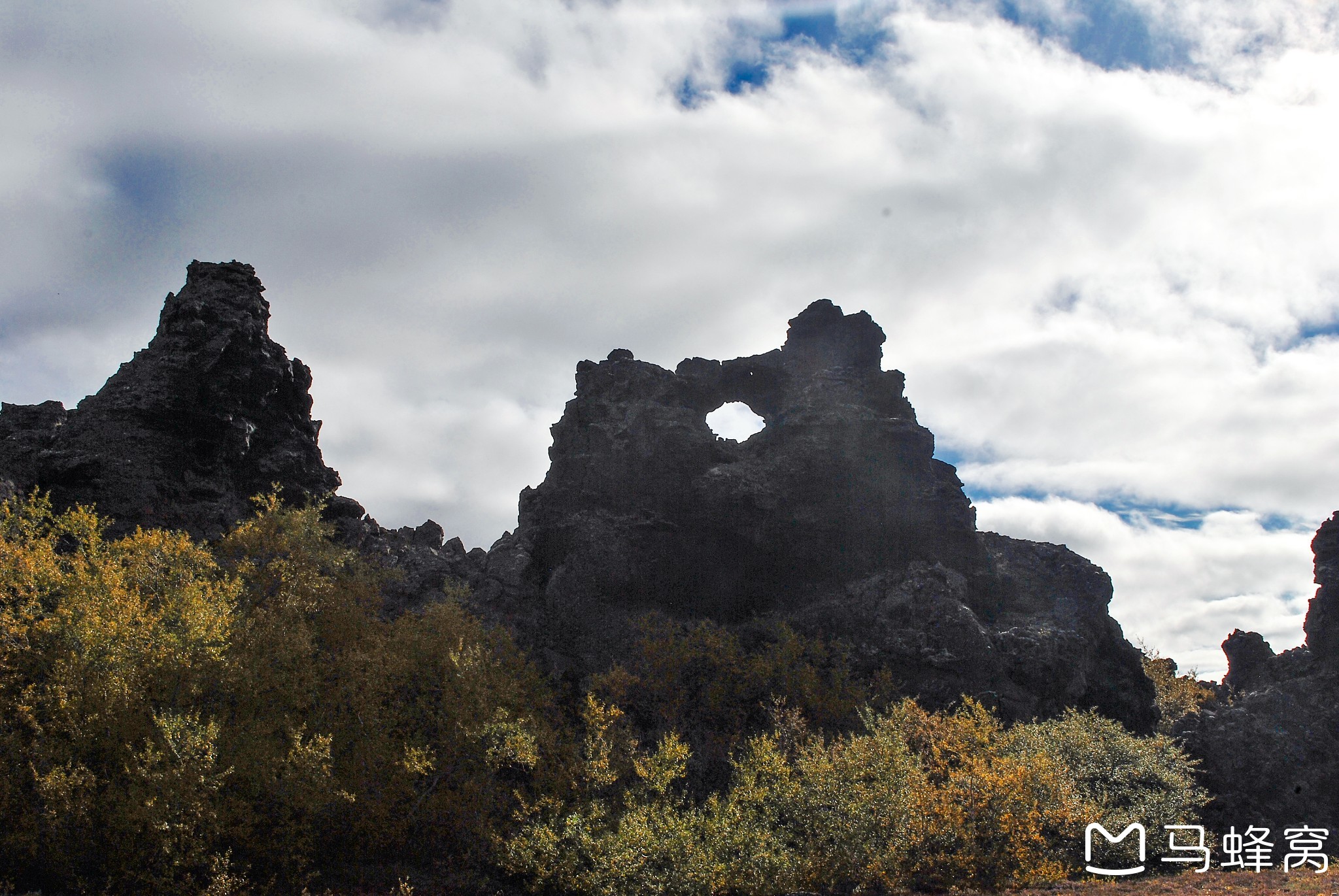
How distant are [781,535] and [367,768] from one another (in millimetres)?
32048

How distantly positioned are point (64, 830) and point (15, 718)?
3123 mm

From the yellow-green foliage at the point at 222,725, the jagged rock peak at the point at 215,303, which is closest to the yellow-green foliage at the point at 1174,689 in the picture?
the yellow-green foliage at the point at 222,725

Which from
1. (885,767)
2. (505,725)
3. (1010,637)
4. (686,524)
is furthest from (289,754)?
(1010,637)

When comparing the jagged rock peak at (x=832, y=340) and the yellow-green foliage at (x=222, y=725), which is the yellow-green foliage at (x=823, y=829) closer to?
the yellow-green foliage at (x=222, y=725)

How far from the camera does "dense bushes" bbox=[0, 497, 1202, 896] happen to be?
21.1 m

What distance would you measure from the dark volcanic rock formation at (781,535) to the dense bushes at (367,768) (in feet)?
42.7

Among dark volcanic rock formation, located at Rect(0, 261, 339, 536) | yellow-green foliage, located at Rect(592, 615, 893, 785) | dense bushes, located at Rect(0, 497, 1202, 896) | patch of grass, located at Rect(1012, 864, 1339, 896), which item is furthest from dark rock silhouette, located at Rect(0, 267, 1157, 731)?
patch of grass, located at Rect(1012, 864, 1339, 896)

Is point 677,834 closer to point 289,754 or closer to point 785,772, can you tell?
point 785,772

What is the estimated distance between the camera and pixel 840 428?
53875mm

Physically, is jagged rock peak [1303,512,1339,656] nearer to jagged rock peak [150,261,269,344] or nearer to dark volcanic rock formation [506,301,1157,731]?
dark volcanic rock formation [506,301,1157,731]

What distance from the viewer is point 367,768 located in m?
26.6

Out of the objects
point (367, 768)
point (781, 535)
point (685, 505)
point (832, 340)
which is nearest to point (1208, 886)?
point (367, 768)

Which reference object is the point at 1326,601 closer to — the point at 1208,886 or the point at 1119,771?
the point at 1119,771

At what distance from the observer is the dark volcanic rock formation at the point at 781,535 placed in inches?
1922
